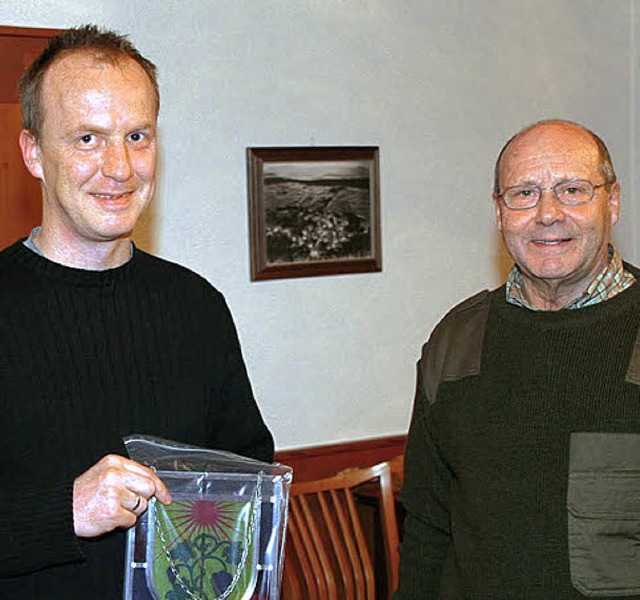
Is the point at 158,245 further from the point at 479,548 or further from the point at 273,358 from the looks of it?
the point at 479,548

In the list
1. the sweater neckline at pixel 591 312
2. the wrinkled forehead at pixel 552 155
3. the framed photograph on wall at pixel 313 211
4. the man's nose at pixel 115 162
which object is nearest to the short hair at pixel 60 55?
the man's nose at pixel 115 162

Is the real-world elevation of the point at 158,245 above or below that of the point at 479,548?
above

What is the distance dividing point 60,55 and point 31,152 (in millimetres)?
186

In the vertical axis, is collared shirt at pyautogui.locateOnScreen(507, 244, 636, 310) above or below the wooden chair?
above

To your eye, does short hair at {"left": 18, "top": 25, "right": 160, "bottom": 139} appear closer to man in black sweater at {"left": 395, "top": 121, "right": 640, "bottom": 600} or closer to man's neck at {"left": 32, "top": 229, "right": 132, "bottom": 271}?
man's neck at {"left": 32, "top": 229, "right": 132, "bottom": 271}

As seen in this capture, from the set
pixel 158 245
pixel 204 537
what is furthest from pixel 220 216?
pixel 204 537

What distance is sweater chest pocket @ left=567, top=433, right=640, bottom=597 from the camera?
7.39 feet

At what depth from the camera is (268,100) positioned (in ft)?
14.2

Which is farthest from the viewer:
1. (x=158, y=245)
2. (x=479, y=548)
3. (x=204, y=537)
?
(x=158, y=245)

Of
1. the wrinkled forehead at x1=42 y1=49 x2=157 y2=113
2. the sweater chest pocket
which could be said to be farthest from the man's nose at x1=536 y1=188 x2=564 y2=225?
the wrinkled forehead at x1=42 y1=49 x2=157 y2=113

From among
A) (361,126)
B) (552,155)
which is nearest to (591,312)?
(552,155)

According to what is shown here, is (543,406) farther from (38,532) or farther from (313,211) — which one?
(313,211)

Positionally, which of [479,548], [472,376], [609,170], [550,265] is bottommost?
Answer: [479,548]

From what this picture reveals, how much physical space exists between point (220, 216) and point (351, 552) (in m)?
1.32
